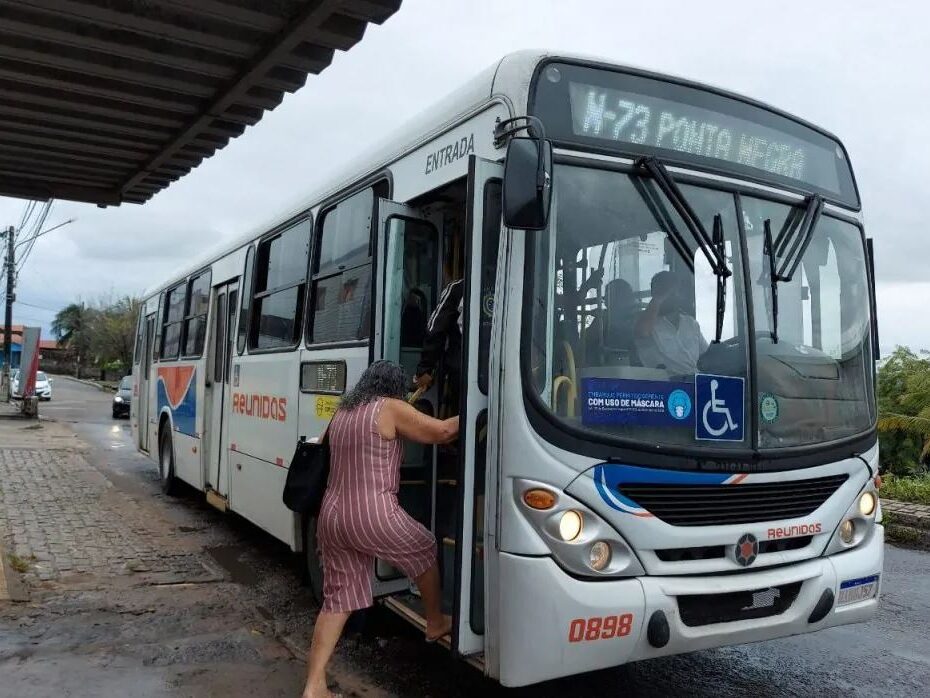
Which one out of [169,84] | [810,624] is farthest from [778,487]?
[169,84]

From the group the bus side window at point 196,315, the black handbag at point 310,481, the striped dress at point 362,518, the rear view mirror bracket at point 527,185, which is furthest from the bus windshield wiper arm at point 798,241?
the bus side window at point 196,315

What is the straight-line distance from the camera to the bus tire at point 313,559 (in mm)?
5848

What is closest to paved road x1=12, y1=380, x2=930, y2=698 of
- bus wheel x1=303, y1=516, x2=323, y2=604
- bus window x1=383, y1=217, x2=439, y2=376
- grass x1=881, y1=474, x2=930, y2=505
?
bus wheel x1=303, y1=516, x2=323, y2=604

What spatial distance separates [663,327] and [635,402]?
1.38 feet

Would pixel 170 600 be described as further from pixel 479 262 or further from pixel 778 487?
pixel 778 487

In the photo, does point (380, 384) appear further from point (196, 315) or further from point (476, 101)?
point (196, 315)

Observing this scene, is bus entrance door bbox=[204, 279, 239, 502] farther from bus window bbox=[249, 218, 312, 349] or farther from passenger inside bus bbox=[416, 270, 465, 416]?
passenger inside bus bbox=[416, 270, 465, 416]

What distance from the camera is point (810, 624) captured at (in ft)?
13.4

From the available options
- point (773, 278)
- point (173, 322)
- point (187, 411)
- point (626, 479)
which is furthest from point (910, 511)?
point (173, 322)

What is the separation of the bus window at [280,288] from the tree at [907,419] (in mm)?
10225

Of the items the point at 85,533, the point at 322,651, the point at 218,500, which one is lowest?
the point at 85,533

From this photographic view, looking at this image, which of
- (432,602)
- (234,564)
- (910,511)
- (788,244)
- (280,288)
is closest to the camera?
(432,602)

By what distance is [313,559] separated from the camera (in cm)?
598

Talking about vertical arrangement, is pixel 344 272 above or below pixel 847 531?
above
